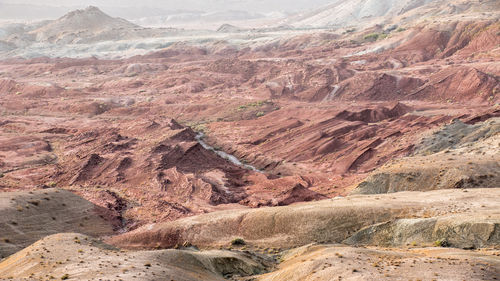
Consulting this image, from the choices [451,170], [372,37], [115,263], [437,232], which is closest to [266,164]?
[451,170]

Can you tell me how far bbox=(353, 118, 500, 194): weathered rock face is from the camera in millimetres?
34094

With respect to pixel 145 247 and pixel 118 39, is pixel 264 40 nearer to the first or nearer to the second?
pixel 118 39

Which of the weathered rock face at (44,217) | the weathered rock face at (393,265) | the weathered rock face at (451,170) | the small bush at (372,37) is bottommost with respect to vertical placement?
the weathered rock face at (44,217)

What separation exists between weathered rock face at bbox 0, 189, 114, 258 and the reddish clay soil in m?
2.77

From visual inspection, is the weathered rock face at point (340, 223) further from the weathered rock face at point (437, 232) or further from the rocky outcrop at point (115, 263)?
the rocky outcrop at point (115, 263)

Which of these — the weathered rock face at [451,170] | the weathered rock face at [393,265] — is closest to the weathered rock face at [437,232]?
the weathered rock face at [393,265]

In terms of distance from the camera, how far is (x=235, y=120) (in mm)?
76438

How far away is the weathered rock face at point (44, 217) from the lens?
102 feet

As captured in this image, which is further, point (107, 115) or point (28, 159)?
point (107, 115)

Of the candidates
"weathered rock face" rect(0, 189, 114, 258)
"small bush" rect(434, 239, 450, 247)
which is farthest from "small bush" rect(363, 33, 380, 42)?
"small bush" rect(434, 239, 450, 247)

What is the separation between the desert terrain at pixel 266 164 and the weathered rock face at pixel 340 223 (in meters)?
0.10

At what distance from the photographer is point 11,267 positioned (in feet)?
71.2

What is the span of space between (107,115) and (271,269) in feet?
218

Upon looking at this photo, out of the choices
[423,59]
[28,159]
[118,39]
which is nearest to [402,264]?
[28,159]
